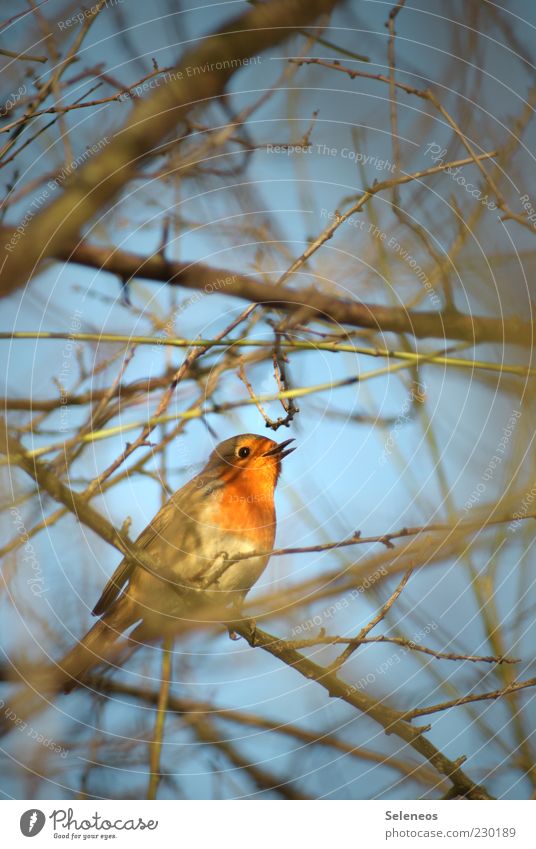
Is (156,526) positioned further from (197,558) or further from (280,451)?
(280,451)

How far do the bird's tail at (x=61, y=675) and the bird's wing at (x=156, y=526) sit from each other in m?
0.04

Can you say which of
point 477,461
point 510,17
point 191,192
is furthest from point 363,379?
point 510,17

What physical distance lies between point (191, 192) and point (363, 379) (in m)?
0.46

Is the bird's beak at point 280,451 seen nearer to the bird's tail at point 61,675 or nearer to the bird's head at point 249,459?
the bird's head at point 249,459

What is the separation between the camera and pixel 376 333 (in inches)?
55.5

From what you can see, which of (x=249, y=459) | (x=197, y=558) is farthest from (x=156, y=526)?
(x=249, y=459)

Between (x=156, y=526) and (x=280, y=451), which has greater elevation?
(x=280, y=451)

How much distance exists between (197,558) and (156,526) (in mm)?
101

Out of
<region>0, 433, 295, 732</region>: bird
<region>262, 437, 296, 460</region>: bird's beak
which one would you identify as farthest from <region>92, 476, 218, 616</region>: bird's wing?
<region>262, 437, 296, 460</region>: bird's beak

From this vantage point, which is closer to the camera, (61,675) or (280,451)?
(61,675)

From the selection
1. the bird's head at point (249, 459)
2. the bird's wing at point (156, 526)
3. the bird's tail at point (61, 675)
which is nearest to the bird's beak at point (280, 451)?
the bird's head at point (249, 459)

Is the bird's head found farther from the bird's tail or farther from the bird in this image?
the bird's tail

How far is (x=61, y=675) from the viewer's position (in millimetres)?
1339

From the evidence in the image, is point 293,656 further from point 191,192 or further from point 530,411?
point 191,192
